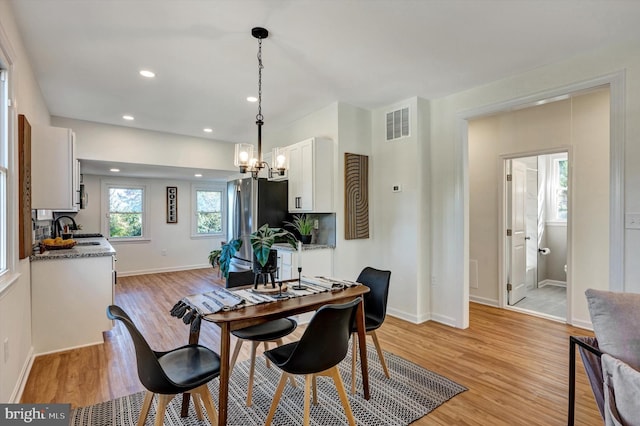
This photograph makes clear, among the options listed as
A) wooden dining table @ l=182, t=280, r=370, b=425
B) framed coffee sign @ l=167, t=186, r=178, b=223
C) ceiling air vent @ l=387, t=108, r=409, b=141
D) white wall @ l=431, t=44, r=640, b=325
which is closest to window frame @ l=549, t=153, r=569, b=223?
white wall @ l=431, t=44, r=640, b=325

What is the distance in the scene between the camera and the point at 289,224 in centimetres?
439

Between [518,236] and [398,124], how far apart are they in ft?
8.01

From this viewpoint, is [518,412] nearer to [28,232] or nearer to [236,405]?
[236,405]

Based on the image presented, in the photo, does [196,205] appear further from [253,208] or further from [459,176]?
[459,176]

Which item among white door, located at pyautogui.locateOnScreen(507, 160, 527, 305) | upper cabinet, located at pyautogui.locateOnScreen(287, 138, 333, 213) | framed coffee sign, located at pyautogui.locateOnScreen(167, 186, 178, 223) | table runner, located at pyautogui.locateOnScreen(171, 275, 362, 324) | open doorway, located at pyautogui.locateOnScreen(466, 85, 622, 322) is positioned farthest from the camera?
framed coffee sign, located at pyautogui.locateOnScreen(167, 186, 178, 223)

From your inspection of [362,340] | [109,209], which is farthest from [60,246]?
[109,209]

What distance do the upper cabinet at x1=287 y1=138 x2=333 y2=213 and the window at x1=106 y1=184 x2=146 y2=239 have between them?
4635 mm

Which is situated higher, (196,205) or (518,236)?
(196,205)

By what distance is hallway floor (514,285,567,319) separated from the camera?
431cm

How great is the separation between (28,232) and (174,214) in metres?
4.89

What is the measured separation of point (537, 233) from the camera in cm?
545

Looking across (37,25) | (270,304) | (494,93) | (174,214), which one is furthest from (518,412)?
(174,214)

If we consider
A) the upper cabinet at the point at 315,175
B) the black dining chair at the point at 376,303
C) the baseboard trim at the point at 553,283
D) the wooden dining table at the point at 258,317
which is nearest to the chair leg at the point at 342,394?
the wooden dining table at the point at 258,317

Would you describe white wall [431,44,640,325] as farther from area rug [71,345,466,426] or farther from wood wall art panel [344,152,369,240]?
area rug [71,345,466,426]
